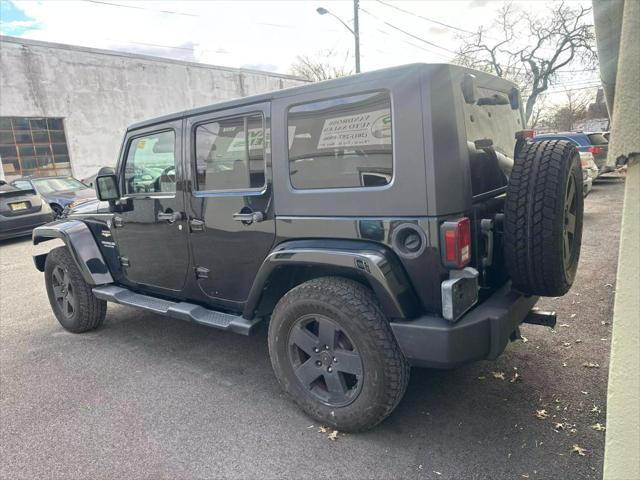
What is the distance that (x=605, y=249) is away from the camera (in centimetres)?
637

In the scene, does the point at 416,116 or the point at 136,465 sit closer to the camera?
the point at 416,116

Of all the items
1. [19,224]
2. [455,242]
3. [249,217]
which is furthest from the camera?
[19,224]

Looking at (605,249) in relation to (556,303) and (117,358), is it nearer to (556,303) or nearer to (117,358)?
(556,303)

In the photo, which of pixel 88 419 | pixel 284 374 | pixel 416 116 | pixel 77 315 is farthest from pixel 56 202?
pixel 416 116

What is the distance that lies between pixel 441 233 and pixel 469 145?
55 centimetres

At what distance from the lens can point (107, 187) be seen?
3.97 meters

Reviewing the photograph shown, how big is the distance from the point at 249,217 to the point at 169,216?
2.97 ft

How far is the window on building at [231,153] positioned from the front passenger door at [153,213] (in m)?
0.25

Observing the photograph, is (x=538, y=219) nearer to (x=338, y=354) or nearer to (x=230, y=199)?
(x=338, y=354)

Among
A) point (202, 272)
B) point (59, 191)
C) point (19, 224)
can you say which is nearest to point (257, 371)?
point (202, 272)

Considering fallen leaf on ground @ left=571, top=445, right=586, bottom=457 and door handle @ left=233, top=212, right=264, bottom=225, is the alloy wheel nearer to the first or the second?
door handle @ left=233, top=212, right=264, bottom=225

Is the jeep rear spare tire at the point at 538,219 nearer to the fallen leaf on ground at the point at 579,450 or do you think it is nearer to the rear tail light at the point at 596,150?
the fallen leaf on ground at the point at 579,450

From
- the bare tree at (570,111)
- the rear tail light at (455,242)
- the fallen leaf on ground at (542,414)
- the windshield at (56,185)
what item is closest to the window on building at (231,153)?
the rear tail light at (455,242)

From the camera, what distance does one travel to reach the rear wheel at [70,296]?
14.6 feet
